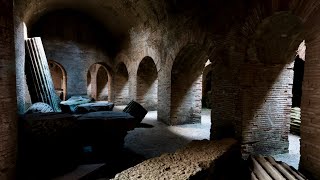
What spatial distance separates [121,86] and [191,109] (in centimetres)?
646

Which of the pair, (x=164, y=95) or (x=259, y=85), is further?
(x=164, y=95)

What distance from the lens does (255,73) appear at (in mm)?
4824

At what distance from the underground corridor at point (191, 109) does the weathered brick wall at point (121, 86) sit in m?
4.42

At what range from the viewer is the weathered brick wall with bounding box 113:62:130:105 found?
1348cm

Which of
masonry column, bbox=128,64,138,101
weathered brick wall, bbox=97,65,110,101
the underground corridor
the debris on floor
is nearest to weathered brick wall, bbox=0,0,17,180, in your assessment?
the underground corridor

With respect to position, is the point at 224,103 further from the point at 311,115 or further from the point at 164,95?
the point at 164,95

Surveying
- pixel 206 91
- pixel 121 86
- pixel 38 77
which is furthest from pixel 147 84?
pixel 38 77

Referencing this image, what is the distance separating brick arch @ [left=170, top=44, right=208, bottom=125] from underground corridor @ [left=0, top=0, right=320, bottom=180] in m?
0.03

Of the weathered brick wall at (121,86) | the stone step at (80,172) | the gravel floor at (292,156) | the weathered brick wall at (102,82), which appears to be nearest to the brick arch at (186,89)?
the gravel floor at (292,156)

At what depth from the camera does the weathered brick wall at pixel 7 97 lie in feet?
10.0

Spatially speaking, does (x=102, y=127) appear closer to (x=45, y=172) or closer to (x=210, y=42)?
(x=45, y=172)

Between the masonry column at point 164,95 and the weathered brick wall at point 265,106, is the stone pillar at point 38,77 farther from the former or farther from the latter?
the weathered brick wall at point 265,106

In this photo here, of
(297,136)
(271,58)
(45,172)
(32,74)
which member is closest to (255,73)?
(271,58)

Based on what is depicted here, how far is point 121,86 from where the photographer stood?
13750 millimetres
